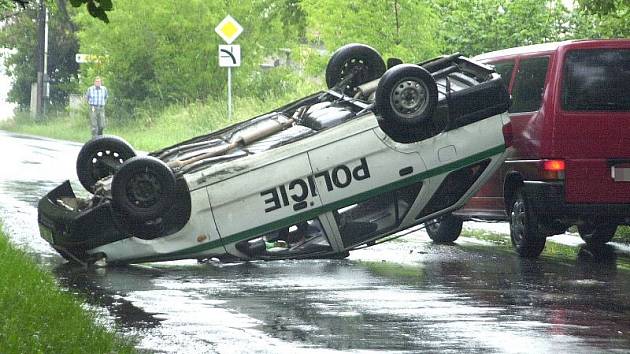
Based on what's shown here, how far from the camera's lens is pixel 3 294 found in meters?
10.5

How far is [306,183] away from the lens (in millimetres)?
13102

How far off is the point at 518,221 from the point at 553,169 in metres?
1.05

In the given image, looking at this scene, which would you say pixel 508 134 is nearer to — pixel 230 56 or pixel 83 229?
pixel 83 229

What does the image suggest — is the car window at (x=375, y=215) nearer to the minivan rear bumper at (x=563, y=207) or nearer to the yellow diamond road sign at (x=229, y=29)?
the minivan rear bumper at (x=563, y=207)

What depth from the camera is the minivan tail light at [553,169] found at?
1398 cm

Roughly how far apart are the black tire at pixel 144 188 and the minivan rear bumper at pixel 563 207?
3.52 meters

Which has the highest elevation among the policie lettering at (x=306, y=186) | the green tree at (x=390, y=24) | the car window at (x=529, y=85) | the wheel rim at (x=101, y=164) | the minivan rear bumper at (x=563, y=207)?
the car window at (x=529, y=85)

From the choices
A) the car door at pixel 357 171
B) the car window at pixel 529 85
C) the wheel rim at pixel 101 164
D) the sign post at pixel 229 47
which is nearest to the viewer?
the car door at pixel 357 171

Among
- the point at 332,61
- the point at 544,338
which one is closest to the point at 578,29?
the point at 332,61

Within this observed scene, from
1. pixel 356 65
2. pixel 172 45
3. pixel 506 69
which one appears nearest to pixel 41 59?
pixel 172 45

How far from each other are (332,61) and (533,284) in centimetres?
400

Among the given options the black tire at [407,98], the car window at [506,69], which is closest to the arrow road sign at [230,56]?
the car window at [506,69]

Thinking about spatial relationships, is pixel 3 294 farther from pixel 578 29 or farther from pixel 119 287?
pixel 578 29

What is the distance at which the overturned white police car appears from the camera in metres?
13.0
